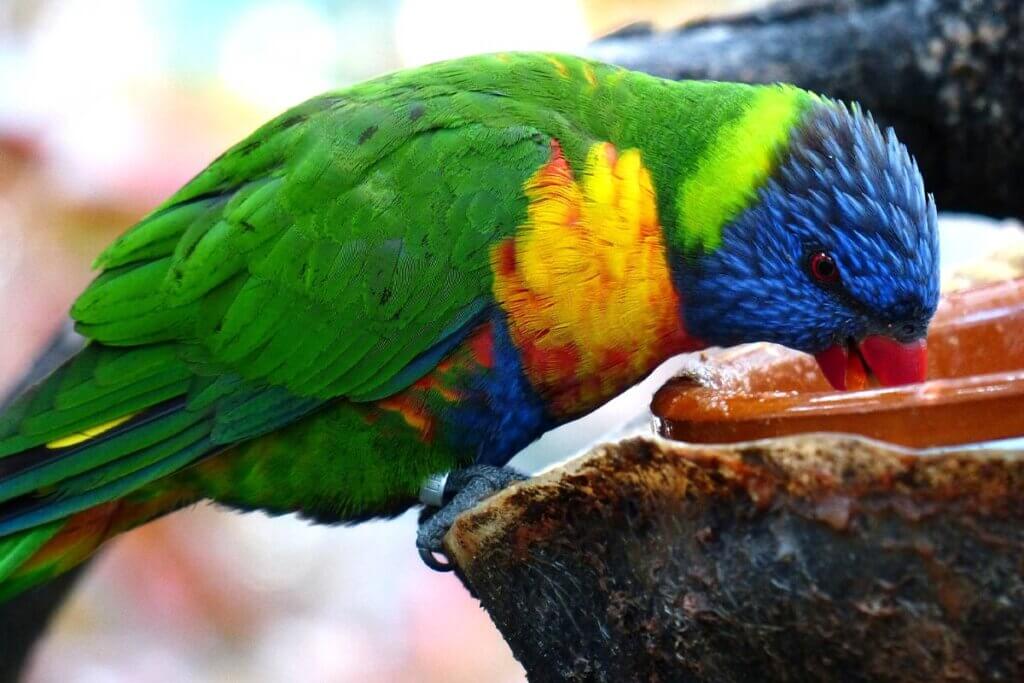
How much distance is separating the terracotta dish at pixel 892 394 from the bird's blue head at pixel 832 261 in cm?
6

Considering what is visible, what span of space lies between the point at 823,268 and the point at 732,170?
209 mm

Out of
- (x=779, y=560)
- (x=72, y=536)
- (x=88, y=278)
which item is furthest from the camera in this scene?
(x=88, y=278)

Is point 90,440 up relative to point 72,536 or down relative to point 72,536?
up

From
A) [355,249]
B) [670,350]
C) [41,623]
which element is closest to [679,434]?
[670,350]

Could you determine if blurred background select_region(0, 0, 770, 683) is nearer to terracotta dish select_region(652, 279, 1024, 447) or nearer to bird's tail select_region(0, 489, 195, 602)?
bird's tail select_region(0, 489, 195, 602)

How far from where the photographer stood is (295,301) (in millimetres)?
1626

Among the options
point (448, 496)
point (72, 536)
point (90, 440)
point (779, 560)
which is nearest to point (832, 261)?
point (448, 496)

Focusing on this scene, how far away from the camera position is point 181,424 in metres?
1.61

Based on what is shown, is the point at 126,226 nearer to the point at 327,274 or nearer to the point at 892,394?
the point at 327,274

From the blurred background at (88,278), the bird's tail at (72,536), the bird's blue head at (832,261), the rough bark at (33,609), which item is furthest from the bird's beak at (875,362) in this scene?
the blurred background at (88,278)

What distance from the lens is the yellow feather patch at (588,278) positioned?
5.02 feet

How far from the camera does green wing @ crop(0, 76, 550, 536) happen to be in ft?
5.10

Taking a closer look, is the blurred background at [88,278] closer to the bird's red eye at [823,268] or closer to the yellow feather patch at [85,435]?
the yellow feather patch at [85,435]

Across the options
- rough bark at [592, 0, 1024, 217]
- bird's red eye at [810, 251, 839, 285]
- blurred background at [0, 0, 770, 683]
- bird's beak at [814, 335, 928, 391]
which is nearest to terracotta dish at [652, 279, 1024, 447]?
bird's beak at [814, 335, 928, 391]
